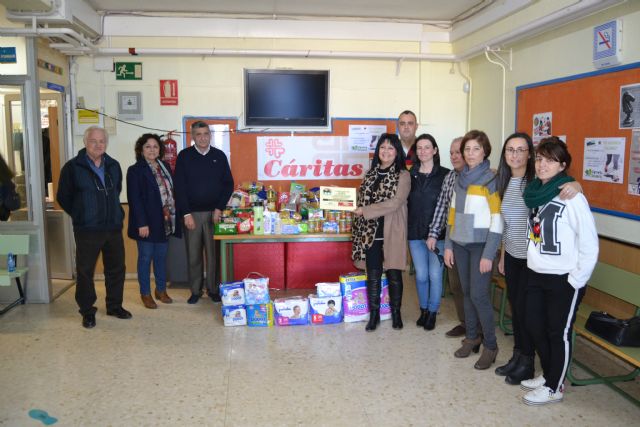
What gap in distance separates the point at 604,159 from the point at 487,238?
1168 millimetres

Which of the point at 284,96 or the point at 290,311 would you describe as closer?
the point at 290,311

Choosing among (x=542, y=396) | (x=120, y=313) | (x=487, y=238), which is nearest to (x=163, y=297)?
(x=120, y=313)

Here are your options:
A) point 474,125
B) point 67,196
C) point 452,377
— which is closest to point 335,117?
point 474,125

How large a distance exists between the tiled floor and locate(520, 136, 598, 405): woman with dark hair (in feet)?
0.97

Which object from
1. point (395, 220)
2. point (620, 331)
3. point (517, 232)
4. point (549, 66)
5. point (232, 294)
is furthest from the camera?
point (549, 66)

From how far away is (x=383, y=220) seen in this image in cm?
404

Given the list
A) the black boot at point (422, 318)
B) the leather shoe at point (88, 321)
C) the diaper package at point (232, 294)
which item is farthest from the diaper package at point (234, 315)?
the black boot at point (422, 318)

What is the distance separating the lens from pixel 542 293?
9.68 ft

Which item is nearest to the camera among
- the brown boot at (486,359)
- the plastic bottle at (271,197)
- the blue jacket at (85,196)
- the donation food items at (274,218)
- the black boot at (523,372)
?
the black boot at (523,372)

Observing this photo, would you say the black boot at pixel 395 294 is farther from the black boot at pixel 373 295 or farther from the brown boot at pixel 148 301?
the brown boot at pixel 148 301

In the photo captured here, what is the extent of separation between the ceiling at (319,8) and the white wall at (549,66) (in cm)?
62

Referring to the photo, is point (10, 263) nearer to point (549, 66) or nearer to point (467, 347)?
point (467, 347)

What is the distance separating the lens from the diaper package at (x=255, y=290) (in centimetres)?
420

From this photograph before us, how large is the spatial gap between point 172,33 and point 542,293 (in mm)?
4400
